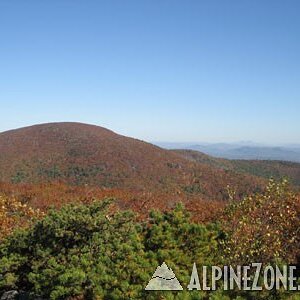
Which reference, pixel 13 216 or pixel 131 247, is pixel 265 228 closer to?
pixel 131 247

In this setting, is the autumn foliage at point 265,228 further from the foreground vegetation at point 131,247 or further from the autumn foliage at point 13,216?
the autumn foliage at point 13,216

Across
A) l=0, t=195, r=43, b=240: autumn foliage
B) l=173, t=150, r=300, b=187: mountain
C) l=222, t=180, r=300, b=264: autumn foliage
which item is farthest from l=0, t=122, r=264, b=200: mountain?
l=222, t=180, r=300, b=264: autumn foliage

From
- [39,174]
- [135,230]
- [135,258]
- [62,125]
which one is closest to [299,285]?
[135,258]

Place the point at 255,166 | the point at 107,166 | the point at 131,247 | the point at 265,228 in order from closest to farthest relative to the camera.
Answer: the point at 131,247
the point at 265,228
the point at 107,166
the point at 255,166

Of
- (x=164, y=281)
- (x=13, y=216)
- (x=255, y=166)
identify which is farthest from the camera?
(x=255, y=166)

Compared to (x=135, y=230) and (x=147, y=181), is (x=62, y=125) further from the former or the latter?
(x=135, y=230)

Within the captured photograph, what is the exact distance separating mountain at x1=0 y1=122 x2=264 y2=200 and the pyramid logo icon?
84.4 metres

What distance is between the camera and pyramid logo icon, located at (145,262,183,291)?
9375mm

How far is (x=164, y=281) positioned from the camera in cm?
970

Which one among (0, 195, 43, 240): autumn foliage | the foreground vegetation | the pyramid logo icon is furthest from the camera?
(0, 195, 43, 240): autumn foliage

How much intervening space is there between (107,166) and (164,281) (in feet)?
344

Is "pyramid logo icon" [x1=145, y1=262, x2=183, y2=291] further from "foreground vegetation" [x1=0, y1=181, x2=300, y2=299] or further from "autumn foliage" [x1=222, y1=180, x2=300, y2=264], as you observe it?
"autumn foliage" [x1=222, y1=180, x2=300, y2=264]

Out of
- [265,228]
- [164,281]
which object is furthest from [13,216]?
[164,281]

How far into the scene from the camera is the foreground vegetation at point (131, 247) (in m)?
10.5
